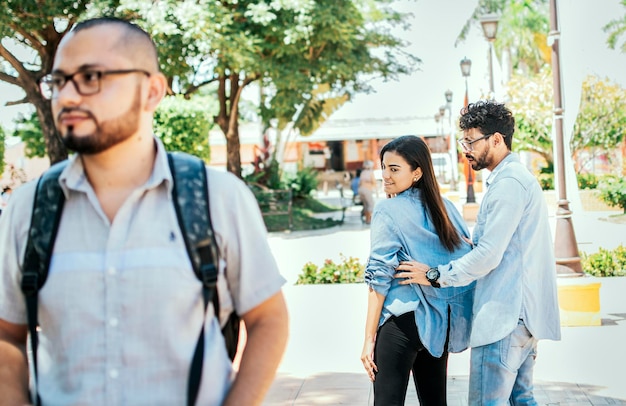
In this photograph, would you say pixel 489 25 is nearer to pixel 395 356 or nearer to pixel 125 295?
pixel 395 356

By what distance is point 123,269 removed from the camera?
1.88 m

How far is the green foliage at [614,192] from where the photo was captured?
2397 centimetres

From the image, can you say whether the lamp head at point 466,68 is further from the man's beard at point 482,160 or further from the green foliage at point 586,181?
the man's beard at point 482,160

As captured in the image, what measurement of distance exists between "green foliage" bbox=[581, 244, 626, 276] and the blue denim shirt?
28.9 feet

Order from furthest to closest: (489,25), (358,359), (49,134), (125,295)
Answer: (49,134), (489,25), (358,359), (125,295)

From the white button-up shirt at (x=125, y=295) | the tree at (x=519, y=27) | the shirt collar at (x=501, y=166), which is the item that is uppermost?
the tree at (x=519, y=27)

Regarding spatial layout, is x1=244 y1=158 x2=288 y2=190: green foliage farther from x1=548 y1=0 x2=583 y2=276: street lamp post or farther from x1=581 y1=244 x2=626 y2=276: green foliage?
x1=548 y1=0 x2=583 y2=276: street lamp post

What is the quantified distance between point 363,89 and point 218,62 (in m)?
7.61

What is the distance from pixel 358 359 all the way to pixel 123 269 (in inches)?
230

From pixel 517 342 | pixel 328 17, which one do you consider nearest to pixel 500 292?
pixel 517 342

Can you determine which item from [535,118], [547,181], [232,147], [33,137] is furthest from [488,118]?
[33,137]

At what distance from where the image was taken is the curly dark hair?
3812mm

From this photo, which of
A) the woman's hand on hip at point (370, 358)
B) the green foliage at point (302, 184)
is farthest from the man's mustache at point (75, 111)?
the green foliage at point (302, 184)

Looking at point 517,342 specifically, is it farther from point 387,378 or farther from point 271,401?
point 271,401
